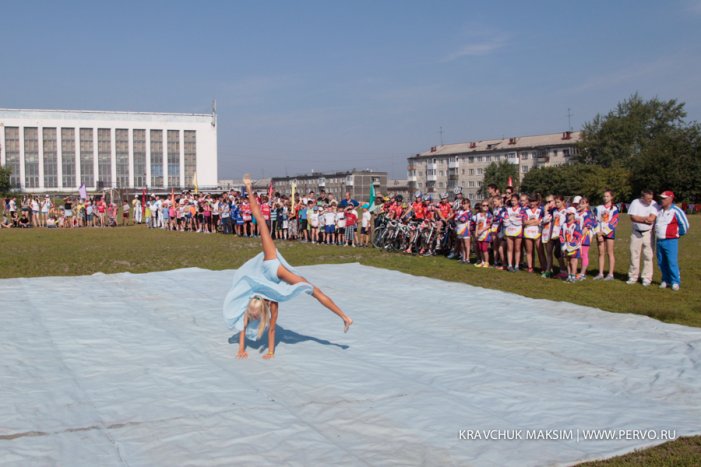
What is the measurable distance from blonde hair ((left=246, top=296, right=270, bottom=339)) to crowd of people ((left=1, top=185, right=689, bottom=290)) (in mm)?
2921

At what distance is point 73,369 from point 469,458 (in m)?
3.62

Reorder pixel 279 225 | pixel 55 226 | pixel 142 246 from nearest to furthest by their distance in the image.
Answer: pixel 142 246 < pixel 279 225 < pixel 55 226

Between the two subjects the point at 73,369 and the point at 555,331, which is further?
the point at 555,331

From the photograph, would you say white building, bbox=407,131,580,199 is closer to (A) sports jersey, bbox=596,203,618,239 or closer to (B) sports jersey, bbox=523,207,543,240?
(B) sports jersey, bbox=523,207,543,240

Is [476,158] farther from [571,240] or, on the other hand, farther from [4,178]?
[571,240]

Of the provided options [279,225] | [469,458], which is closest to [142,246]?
[279,225]

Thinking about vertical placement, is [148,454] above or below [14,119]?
below

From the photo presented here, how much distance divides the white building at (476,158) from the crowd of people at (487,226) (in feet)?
208

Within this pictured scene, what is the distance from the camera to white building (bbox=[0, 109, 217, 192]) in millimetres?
87312

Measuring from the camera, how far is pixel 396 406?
4883 millimetres

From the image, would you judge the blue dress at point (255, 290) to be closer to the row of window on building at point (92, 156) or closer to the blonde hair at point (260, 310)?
the blonde hair at point (260, 310)

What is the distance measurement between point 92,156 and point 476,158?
57.2m

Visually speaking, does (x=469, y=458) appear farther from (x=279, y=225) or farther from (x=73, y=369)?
(x=279, y=225)

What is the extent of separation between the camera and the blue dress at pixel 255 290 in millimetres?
6340
